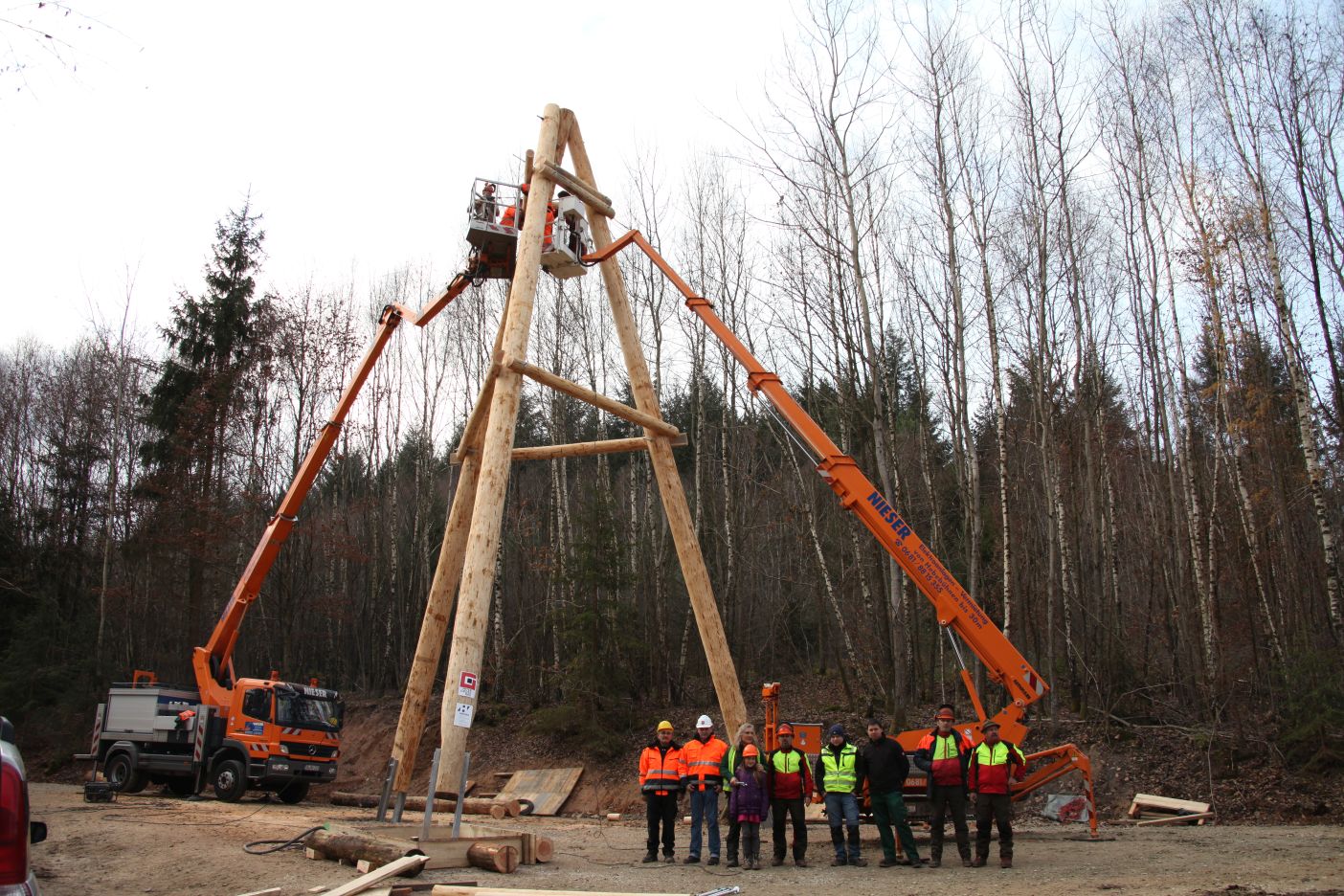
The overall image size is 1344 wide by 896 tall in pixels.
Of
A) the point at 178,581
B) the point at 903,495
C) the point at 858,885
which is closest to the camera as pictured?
the point at 858,885

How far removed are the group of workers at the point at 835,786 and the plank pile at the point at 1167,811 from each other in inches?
217

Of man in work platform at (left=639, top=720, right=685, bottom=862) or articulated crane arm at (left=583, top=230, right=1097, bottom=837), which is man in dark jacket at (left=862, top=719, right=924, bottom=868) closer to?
articulated crane arm at (left=583, top=230, right=1097, bottom=837)

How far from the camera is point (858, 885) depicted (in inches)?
337

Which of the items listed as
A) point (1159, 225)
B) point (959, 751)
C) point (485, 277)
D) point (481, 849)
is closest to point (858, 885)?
point (959, 751)

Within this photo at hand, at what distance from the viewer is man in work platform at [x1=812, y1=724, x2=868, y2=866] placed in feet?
34.0

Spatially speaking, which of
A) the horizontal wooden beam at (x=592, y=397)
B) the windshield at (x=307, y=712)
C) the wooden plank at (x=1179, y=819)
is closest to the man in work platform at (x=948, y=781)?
the horizontal wooden beam at (x=592, y=397)

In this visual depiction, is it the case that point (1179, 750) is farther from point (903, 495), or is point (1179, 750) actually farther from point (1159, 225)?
point (1159, 225)

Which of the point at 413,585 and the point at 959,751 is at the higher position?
the point at 413,585

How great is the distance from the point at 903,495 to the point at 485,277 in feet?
42.0

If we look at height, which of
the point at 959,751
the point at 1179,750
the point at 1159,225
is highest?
the point at 1159,225

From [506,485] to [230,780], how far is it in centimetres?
1236

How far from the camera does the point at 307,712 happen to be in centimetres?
1983

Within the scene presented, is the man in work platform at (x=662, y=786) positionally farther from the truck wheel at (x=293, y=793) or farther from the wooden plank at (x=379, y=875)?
the truck wheel at (x=293, y=793)

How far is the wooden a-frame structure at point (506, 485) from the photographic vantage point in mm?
9961
